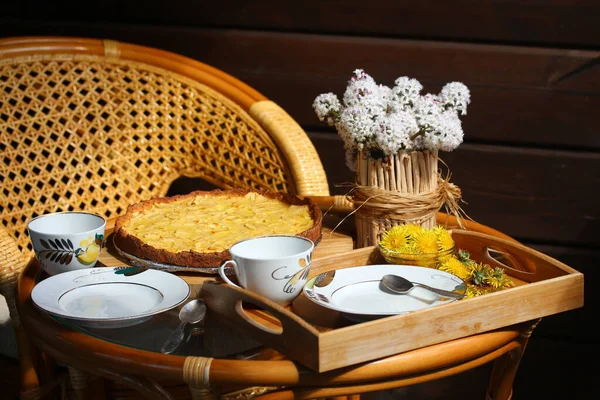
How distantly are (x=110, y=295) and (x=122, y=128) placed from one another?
0.92 meters

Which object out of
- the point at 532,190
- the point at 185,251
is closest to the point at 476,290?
the point at 185,251

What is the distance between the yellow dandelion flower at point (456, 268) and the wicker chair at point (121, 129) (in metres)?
0.66

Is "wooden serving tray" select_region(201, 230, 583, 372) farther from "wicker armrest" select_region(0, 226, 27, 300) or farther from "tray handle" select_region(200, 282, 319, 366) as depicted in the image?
"wicker armrest" select_region(0, 226, 27, 300)

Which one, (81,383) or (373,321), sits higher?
(373,321)

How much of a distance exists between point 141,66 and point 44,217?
0.80m

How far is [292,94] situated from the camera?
6.88 ft

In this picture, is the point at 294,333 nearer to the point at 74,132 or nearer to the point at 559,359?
the point at 74,132

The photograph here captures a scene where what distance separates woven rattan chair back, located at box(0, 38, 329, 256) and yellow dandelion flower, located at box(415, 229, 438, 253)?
64cm

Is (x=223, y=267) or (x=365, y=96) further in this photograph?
(x=365, y=96)

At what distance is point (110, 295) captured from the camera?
1090 mm

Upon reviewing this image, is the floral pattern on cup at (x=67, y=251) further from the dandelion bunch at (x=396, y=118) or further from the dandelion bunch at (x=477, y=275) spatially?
the dandelion bunch at (x=477, y=275)

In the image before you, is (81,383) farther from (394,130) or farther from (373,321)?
(394,130)

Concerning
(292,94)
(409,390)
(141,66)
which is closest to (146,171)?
(141,66)

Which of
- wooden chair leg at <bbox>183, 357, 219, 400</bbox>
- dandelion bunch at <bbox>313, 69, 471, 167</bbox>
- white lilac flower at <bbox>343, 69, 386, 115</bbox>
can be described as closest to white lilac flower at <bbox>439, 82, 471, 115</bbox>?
dandelion bunch at <bbox>313, 69, 471, 167</bbox>
